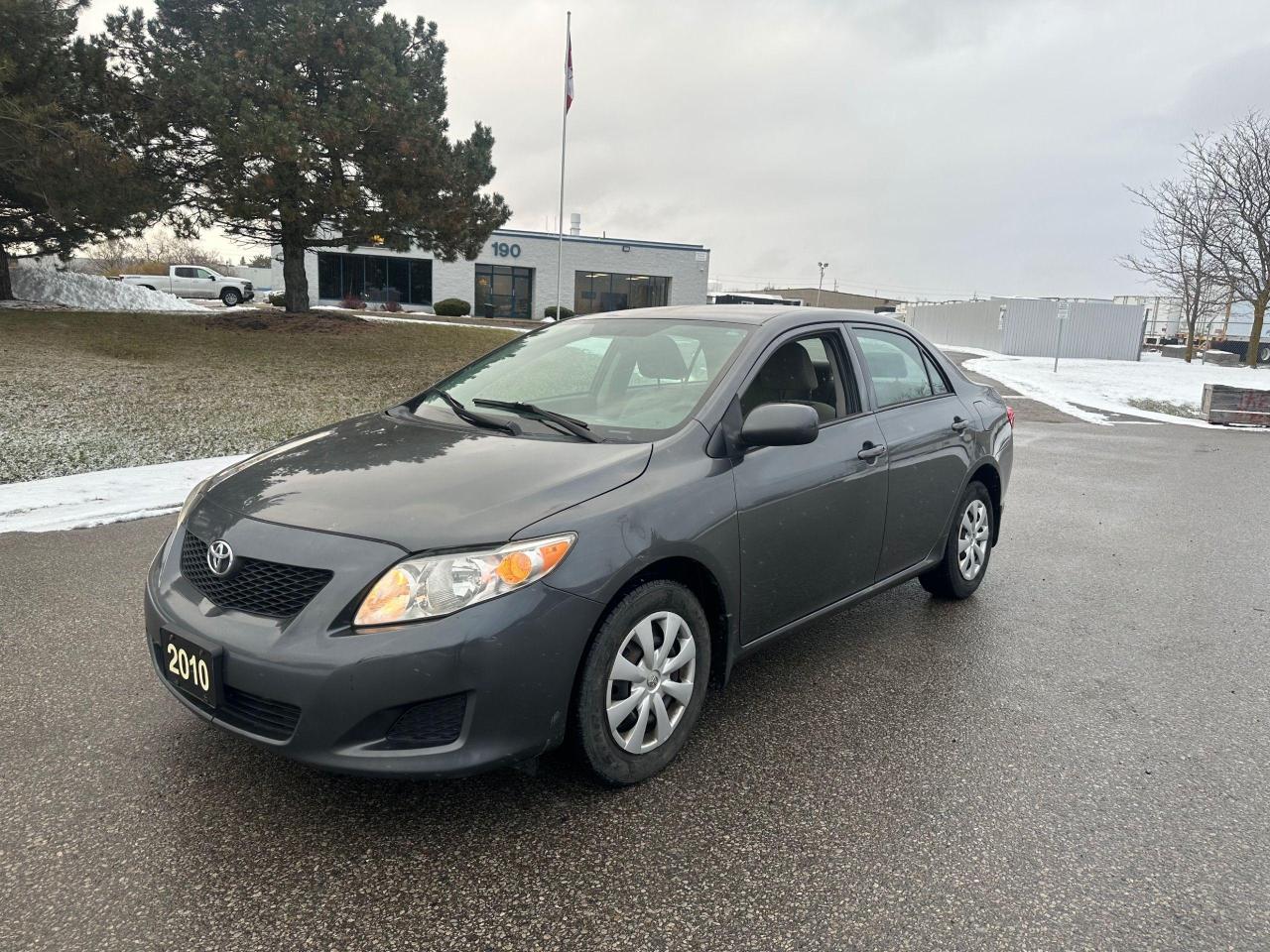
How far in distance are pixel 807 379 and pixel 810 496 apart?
0.61 metres

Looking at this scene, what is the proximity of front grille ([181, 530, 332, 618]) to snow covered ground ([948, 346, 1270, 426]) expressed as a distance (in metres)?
15.4

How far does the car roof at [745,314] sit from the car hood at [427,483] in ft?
3.58

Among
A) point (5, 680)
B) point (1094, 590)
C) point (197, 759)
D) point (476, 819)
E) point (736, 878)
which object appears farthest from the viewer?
point (1094, 590)

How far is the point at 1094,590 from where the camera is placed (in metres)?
5.16

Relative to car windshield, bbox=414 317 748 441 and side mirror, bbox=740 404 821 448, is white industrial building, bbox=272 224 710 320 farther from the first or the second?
side mirror, bbox=740 404 821 448

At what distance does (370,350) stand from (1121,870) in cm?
1766

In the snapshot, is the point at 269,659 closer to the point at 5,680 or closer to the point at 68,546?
the point at 5,680

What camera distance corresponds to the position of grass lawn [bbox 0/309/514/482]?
8969 millimetres

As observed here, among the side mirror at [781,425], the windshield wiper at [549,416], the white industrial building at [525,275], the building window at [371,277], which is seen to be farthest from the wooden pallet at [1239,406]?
the building window at [371,277]

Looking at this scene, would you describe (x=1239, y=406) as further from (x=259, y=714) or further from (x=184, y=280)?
(x=184, y=280)

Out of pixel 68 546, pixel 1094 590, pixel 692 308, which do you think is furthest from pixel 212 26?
pixel 1094 590

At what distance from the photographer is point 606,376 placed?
12.3 feet

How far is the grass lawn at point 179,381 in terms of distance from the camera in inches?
353

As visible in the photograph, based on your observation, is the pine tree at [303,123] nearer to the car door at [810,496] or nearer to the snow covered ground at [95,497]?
the snow covered ground at [95,497]
